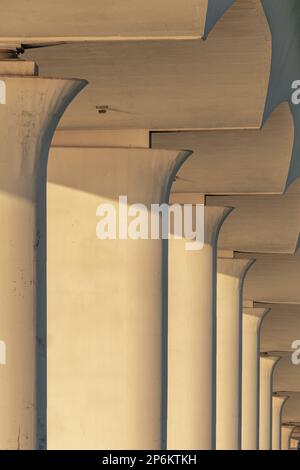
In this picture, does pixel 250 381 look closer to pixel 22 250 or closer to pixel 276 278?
pixel 276 278

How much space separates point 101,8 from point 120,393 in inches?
541

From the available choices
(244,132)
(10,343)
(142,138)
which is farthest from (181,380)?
(10,343)

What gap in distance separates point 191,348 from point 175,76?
12684mm

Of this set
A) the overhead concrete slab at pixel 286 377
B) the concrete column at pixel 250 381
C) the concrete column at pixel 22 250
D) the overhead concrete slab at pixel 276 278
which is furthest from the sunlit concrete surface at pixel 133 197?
the overhead concrete slab at pixel 286 377

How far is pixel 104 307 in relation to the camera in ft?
112

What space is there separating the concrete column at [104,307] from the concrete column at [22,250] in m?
12.1

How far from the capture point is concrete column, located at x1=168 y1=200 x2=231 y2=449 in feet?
140

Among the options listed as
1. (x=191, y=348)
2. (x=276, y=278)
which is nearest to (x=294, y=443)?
(x=276, y=278)

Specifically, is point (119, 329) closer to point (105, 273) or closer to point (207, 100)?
point (105, 273)

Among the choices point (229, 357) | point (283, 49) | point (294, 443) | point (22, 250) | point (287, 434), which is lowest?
point (22, 250)

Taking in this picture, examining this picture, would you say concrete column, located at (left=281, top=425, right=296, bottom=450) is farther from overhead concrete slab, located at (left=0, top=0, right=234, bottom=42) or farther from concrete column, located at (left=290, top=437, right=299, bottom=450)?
overhead concrete slab, located at (left=0, top=0, right=234, bottom=42)

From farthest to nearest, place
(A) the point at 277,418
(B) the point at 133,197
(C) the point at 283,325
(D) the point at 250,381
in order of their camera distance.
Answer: (A) the point at 277,418
(C) the point at 283,325
(D) the point at 250,381
(B) the point at 133,197

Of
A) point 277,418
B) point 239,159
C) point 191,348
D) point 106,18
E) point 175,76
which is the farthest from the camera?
point 277,418

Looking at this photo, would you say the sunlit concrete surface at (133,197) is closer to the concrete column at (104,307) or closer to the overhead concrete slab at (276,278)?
the concrete column at (104,307)
